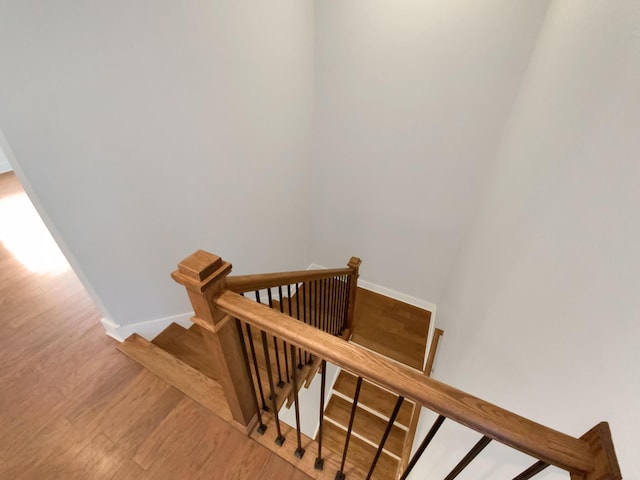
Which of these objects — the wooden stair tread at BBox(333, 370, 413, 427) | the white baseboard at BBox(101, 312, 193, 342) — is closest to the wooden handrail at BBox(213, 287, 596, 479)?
Result: the white baseboard at BBox(101, 312, 193, 342)

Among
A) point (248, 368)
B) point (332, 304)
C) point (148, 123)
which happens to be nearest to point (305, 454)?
point (248, 368)

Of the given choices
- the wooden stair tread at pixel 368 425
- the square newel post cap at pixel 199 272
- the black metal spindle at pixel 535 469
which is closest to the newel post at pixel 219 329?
the square newel post cap at pixel 199 272

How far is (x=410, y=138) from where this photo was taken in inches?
94.3

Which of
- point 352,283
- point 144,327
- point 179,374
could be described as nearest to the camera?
point 179,374

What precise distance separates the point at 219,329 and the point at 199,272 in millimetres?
263

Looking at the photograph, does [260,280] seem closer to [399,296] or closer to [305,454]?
[305,454]

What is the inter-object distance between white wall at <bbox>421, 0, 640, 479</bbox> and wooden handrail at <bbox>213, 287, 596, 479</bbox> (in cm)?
9

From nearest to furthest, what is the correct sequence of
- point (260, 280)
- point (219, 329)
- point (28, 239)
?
point (219, 329), point (260, 280), point (28, 239)

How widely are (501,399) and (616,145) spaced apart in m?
0.88

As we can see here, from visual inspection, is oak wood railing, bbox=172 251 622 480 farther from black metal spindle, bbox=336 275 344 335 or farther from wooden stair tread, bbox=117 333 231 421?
black metal spindle, bbox=336 275 344 335

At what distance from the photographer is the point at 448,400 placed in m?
0.57

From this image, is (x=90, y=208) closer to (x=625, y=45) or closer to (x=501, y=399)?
(x=501, y=399)

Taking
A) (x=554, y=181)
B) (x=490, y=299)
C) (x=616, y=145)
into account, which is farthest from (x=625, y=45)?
(x=490, y=299)

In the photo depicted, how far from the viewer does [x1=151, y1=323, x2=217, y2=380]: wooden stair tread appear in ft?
5.89
